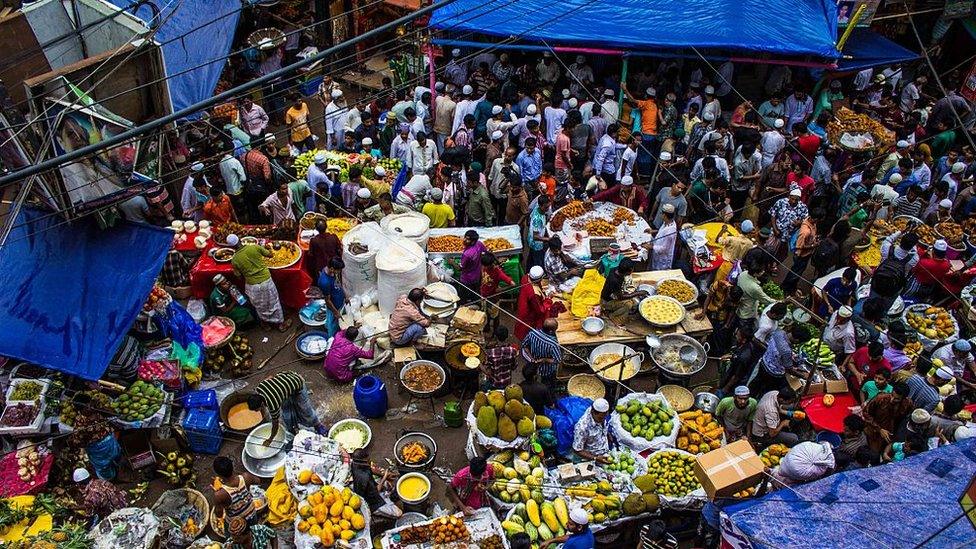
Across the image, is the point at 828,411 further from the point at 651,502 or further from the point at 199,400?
the point at 199,400

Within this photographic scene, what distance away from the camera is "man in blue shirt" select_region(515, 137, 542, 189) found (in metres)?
12.3

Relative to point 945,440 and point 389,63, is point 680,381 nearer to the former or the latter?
point 945,440

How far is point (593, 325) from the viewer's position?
993 centimetres

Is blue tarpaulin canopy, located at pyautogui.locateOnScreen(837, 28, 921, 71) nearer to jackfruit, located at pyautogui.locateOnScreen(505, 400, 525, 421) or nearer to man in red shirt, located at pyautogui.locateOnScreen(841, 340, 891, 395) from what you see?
man in red shirt, located at pyautogui.locateOnScreen(841, 340, 891, 395)

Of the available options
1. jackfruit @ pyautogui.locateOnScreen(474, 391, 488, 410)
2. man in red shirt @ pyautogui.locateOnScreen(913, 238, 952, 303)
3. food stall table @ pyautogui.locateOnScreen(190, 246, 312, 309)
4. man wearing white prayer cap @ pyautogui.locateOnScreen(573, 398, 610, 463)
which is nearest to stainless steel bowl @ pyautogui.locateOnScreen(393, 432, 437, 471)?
jackfruit @ pyautogui.locateOnScreen(474, 391, 488, 410)

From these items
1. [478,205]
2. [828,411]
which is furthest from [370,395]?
[828,411]

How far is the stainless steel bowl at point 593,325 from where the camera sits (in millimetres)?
9883

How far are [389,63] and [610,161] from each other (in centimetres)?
682

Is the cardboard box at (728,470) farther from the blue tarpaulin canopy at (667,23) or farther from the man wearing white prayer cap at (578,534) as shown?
the blue tarpaulin canopy at (667,23)

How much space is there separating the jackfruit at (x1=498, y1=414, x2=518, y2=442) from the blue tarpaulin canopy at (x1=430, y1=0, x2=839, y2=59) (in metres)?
7.73

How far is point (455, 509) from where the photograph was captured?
836 centimetres

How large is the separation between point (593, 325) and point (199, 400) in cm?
527

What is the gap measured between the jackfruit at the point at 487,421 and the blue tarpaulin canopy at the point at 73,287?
4507mm

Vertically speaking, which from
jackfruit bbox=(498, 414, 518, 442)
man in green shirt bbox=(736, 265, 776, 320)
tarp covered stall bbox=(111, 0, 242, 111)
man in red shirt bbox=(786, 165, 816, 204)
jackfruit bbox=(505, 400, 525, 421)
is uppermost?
tarp covered stall bbox=(111, 0, 242, 111)
